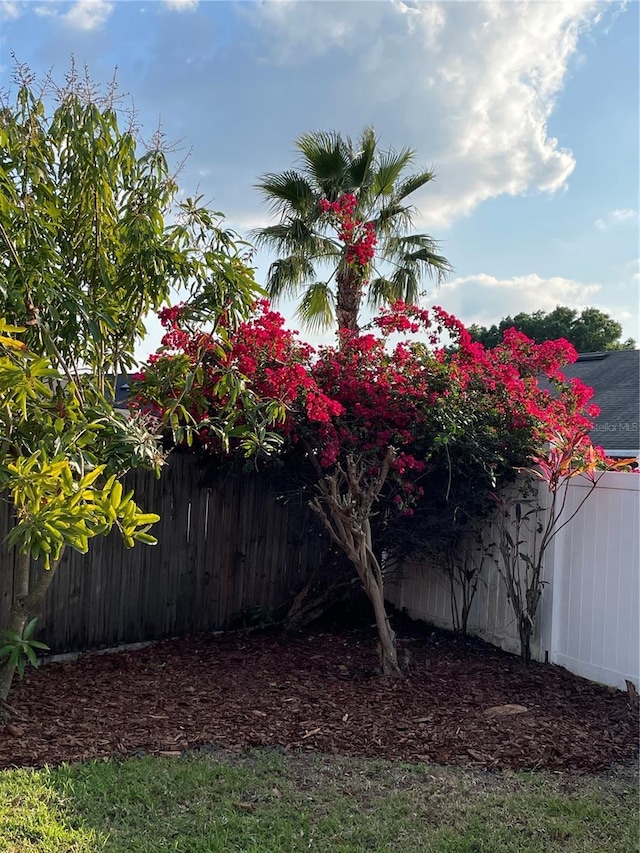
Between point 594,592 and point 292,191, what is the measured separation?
24.5 feet

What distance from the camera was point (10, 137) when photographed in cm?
385

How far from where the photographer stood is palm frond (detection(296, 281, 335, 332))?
34.8 ft

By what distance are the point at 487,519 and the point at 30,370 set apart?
3.95 metres

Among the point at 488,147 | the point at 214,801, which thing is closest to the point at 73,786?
the point at 214,801

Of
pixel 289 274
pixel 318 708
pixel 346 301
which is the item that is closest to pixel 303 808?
pixel 318 708

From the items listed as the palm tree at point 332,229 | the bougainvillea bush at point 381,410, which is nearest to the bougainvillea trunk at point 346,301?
the palm tree at point 332,229

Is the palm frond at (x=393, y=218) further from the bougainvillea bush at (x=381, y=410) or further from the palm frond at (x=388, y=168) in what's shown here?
the bougainvillea bush at (x=381, y=410)

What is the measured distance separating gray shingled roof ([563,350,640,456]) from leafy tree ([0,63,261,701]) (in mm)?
9969

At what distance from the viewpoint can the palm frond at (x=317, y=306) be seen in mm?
10609

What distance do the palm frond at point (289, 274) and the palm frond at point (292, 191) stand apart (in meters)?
0.70

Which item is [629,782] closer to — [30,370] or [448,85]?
[30,370]

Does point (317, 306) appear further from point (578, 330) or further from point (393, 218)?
point (578, 330)

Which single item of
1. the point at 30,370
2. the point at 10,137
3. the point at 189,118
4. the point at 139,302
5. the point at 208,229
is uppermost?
the point at 189,118

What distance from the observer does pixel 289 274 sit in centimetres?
1049
